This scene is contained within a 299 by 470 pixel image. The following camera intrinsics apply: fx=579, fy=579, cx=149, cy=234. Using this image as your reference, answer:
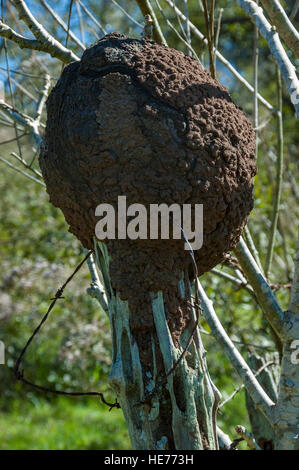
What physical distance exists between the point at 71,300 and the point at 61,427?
55.4 inches

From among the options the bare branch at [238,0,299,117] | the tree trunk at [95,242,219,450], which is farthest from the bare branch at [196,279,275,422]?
the bare branch at [238,0,299,117]

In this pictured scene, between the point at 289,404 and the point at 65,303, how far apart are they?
4.63m

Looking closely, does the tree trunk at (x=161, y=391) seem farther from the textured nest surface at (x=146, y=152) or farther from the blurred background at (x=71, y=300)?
the blurred background at (x=71, y=300)

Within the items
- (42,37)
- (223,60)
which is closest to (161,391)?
(42,37)

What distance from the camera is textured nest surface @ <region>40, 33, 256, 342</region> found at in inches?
71.5

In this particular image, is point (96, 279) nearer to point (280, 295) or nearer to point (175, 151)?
point (175, 151)

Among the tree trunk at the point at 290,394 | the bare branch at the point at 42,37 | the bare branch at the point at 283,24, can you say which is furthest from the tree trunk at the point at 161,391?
the bare branch at the point at 42,37

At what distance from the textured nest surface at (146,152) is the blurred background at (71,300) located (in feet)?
8.56

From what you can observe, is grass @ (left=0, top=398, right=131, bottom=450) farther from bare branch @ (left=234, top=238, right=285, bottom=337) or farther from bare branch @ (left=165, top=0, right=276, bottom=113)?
bare branch @ (left=165, top=0, right=276, bottom=113)

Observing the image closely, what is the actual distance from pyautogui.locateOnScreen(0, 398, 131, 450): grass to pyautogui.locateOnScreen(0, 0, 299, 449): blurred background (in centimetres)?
1

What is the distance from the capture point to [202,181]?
184 centimetres

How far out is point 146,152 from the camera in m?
1.81

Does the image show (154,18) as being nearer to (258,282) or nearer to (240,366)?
(258,282)
